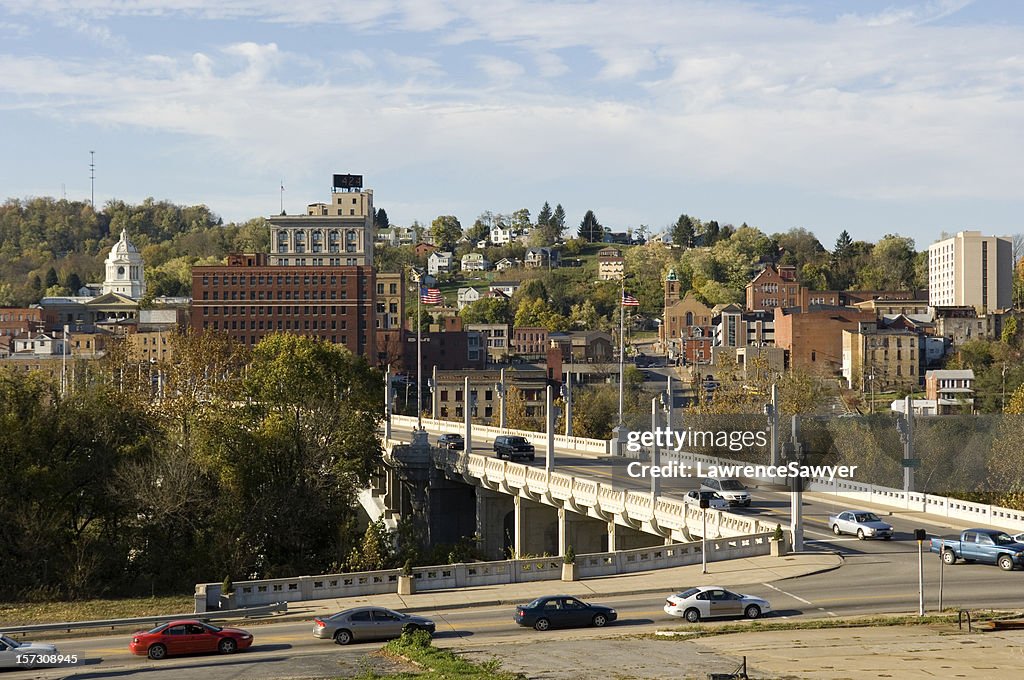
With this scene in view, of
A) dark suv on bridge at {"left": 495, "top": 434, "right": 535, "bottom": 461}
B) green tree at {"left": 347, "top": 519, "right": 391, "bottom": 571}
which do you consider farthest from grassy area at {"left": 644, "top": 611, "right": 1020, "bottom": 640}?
dark suv on bridge at {"left": 495, "top": 434, "right": 535, "bottom": 461}

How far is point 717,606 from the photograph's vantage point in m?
39.6

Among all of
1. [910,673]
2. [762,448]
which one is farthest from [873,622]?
[762,448]

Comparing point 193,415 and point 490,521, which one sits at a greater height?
point 193,415

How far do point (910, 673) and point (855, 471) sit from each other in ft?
187

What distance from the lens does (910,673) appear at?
31844 millimetres

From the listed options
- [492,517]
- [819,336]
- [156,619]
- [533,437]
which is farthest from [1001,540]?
[819,336]

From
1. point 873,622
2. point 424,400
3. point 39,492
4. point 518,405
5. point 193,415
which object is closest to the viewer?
point 873,622

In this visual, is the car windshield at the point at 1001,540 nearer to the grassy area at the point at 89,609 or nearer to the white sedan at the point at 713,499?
the white sedan at the point at 713,499

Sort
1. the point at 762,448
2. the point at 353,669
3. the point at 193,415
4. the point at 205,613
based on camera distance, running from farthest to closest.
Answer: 1. the point at 762,448
2. the point at 193,415
3. the point at 205,613
4. the point at 353,669

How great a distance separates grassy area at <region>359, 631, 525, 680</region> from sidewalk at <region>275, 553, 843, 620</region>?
23.9 ft

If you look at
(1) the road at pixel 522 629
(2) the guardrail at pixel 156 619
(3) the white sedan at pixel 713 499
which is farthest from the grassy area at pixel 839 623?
(3) the white sedan at pixel 713 499

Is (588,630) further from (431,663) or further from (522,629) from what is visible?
(431,663)

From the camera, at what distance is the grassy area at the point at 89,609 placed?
2041 inches

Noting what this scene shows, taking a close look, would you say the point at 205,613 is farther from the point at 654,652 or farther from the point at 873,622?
the point at 873,622
